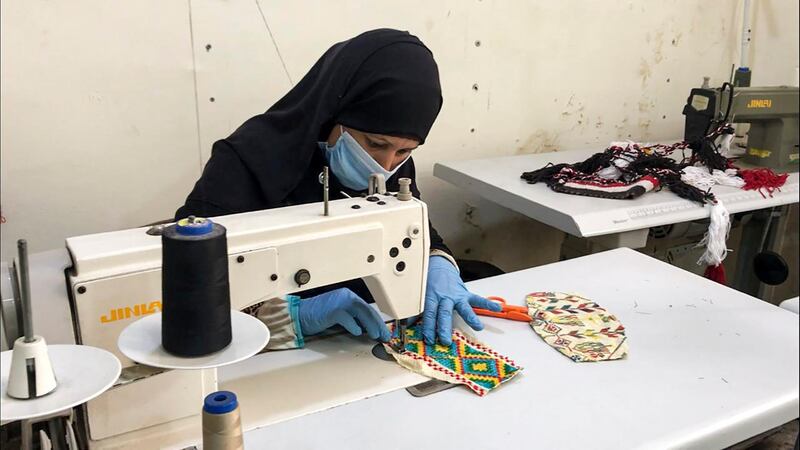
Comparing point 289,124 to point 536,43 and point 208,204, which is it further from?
point 536,43

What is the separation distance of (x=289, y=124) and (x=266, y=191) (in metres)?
0.15

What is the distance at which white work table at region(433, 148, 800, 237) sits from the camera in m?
1.70

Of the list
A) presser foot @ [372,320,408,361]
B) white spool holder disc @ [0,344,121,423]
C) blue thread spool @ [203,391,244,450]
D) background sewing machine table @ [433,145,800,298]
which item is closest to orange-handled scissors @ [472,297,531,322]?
presser foot @ [372,320,408,361]

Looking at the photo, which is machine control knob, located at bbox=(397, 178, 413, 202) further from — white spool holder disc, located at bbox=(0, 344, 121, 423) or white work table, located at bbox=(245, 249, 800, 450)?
white spool holder disc, located at bbox=(0, 344, 121, 423)

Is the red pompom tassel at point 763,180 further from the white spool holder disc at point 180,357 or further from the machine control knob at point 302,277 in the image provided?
the white spool holder disc at point 180,357

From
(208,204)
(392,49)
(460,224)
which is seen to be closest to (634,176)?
(460,224)

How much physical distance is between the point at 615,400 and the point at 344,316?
461mm

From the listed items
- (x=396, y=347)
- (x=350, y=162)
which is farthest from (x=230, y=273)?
(x=350, y=162)

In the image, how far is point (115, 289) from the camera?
768 mm

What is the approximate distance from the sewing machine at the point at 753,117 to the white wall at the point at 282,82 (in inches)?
5.4

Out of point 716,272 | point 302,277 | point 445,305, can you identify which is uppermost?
point 302,277

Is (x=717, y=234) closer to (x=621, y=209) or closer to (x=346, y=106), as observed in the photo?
(x=621, y=209)

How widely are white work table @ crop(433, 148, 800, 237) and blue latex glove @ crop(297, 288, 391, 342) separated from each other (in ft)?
2.54

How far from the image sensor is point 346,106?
129 cm
